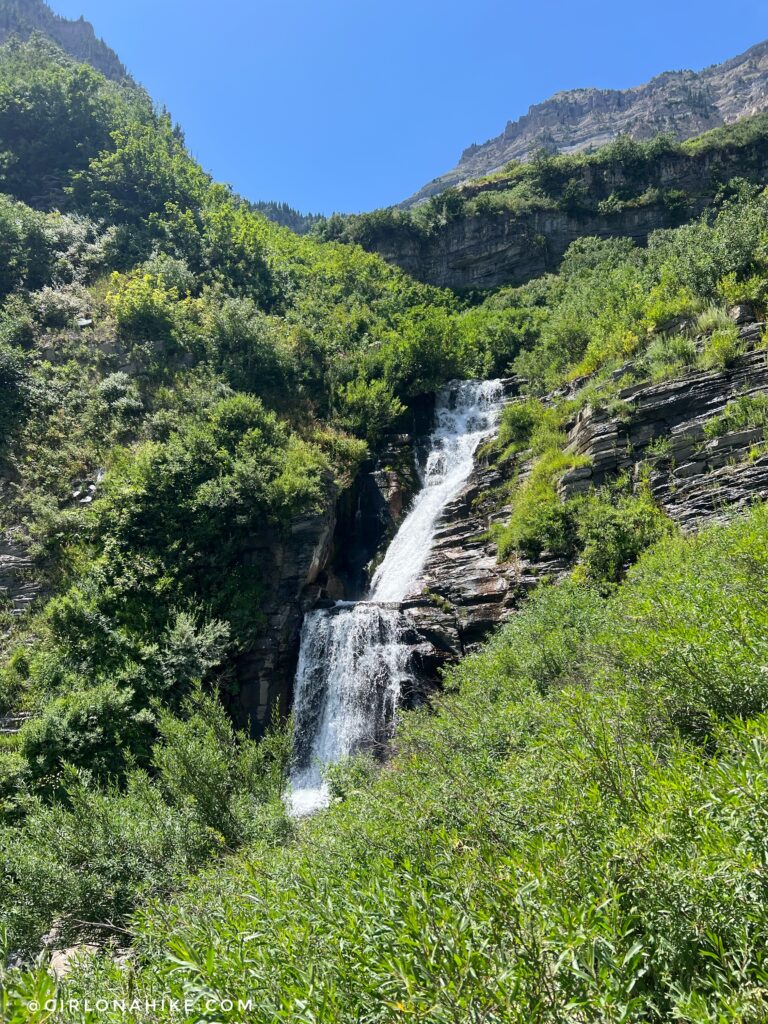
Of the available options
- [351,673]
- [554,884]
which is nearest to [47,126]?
[351,673]

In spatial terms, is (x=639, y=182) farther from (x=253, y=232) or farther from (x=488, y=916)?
(x=488, y=916)

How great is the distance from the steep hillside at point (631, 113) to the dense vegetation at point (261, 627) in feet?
247

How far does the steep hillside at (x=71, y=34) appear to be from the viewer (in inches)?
3504

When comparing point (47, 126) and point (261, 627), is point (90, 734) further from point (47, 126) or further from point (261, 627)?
point (47, 126)

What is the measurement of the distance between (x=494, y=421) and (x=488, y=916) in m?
25.0

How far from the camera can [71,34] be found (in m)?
94.4

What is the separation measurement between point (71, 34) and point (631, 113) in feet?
367

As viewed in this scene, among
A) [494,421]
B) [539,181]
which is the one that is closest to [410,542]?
[494,421]

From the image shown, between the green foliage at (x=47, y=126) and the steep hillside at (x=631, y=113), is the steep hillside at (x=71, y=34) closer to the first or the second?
the green foliage at (x=47, y=126)

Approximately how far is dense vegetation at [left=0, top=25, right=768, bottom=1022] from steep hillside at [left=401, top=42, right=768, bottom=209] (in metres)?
75.3

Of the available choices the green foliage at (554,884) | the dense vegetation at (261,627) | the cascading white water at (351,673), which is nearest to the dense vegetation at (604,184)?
the dense vegetation at (261,627)

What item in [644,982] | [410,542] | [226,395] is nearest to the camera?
[644,982]

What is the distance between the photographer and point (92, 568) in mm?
17891

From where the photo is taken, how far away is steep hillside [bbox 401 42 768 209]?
311 feet
